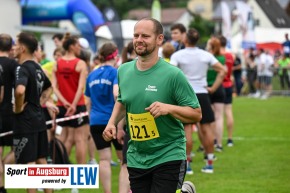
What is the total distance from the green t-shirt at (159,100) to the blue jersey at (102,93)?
3.02 meters

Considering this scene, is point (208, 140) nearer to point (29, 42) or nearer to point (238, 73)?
point (29, 42)

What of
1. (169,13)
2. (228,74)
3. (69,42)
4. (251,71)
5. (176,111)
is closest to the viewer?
(176,111)

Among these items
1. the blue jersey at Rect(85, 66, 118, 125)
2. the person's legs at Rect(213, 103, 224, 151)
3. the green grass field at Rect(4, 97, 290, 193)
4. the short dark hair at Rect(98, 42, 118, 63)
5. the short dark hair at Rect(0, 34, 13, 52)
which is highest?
the short dark hair at Rect(0, 34, 13, 52)

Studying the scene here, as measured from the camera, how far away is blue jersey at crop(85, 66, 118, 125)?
953 cm

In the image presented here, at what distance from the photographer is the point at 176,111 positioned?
239 inches

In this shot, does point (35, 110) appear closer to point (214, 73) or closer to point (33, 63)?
point (33, 63)

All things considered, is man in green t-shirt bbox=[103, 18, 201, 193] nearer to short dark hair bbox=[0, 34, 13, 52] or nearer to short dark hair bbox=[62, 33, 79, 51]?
short dark hair bbox=[0, 34, 13, 52]

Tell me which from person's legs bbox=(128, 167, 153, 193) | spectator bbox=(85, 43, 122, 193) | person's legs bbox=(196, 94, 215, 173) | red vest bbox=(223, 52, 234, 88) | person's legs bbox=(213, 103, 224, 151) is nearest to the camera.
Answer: person's legs bbox=(128, 167, 153, 193)

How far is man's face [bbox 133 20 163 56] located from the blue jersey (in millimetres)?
3282

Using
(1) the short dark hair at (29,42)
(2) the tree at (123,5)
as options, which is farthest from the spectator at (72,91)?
(2) the tree at (123,5)

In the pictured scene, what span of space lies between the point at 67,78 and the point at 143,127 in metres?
5.20

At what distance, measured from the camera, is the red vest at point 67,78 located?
36.6 feet

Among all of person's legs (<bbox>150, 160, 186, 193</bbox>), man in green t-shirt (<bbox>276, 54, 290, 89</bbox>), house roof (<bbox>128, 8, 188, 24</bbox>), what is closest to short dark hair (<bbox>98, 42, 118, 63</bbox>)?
person's legs (<bbox>150, 160, 186, 193</bbox>)

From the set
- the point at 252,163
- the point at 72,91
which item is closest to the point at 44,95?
the point at 72,91
